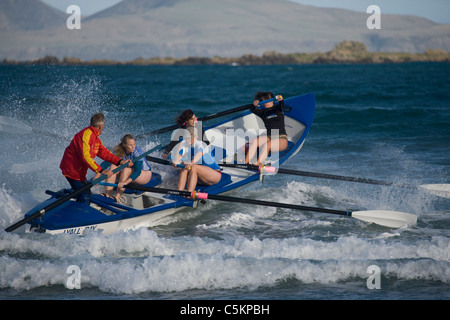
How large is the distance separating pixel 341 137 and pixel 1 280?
11.5 meters

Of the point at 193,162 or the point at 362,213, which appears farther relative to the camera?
the point at 193,162

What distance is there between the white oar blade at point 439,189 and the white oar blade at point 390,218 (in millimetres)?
1614

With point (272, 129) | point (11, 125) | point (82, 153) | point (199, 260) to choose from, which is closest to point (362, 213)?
point (199, 260)

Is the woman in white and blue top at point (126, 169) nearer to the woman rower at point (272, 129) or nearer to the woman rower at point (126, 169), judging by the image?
the woman rower at point (126, 169)

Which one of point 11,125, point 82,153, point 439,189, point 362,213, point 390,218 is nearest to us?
point 82,153

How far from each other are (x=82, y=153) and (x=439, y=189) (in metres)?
5.84

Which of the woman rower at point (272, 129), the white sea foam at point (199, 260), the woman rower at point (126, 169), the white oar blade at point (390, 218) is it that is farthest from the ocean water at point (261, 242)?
the woman rower at point (272, 129)

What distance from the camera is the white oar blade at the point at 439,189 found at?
8.52 meters

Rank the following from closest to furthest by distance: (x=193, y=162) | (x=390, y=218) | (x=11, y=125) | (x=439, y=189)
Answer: (x=390, y=218) < (x=193, y=162) < (x=439, y=189) < (x=11, y=125)

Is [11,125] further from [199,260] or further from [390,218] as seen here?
[390,218]

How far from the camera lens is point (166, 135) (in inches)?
569

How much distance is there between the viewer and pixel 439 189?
8578 millimetres

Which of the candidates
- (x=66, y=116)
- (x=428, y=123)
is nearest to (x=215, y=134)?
(x=66, y=116)

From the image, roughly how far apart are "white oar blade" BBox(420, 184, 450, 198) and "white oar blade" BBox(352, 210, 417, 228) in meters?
1.61
